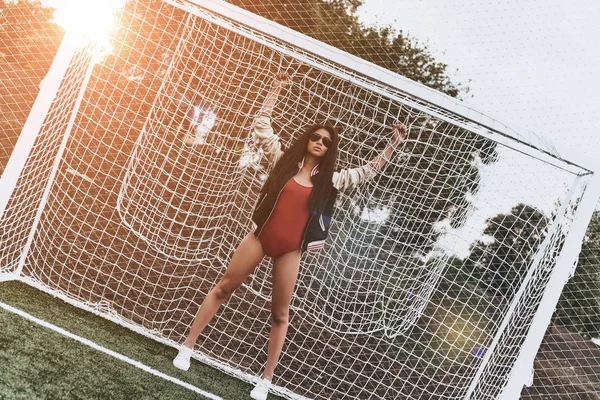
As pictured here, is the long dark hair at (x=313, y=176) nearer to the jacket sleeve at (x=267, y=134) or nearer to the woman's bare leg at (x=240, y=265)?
the jacket sleeve at (x=267, y=134)

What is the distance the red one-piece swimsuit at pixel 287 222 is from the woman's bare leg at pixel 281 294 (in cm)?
5

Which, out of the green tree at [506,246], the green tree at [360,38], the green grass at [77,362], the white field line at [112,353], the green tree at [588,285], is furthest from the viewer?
the green tree at [360,38]

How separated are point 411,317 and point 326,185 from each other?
205cm

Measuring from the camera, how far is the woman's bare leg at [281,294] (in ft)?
8.88

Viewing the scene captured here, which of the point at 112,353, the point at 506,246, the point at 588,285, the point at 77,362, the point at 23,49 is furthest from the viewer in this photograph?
the point at 23,49

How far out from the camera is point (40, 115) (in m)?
2.92

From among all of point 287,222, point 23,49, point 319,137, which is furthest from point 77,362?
point 23,49

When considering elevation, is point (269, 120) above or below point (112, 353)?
above

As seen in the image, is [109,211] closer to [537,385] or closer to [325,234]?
[325,234]

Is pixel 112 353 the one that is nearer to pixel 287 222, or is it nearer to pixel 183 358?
pixel 183 358

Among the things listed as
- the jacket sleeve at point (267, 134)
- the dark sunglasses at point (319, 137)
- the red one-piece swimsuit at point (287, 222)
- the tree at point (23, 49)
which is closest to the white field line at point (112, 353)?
the red one-piece swimsuit at point (287, 222)

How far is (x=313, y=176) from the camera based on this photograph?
2.74 meters

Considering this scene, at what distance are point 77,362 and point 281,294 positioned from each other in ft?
3.13

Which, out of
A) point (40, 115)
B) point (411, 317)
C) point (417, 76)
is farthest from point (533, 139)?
point (417, 76)
